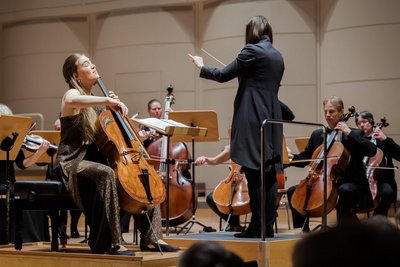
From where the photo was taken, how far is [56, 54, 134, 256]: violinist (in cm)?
346

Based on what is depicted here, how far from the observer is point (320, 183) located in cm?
490

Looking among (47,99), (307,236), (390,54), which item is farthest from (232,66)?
(47,99)

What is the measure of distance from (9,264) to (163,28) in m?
5.64

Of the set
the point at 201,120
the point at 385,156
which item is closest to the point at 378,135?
the point at 385,156

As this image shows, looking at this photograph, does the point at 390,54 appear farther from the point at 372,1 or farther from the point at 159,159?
the point at 159,159

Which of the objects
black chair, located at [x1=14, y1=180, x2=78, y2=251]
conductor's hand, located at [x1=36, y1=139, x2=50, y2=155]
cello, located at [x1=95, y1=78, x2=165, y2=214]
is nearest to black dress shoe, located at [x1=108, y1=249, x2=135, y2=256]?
cello, located at [x1=95, y1=78, x2=165, y2=214]

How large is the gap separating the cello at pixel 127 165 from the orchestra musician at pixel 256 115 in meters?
0.56

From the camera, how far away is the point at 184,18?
8.90 m

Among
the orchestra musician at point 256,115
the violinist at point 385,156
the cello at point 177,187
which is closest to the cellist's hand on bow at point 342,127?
the violinist at point 385,156

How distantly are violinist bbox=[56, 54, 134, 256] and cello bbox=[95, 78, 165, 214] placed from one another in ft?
0.20

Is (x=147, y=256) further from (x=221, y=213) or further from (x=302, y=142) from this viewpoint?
(x=302, y=142)

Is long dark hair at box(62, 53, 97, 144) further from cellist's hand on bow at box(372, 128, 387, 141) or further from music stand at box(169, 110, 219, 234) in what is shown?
cellist's hand on bow at box(372, 128, 387, 141)

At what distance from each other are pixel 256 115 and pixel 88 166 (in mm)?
1023

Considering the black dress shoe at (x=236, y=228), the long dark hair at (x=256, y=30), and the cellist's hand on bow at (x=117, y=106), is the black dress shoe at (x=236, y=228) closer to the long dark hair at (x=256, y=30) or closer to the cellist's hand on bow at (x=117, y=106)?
the long dark hair at (x=256, y=30)
